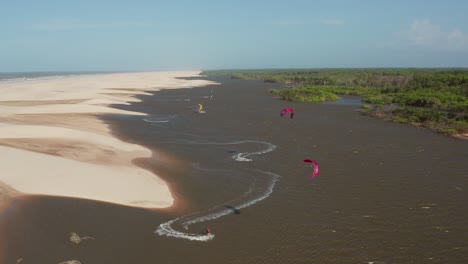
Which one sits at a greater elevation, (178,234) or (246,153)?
(246,153)

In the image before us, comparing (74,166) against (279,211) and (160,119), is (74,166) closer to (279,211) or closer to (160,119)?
(279,211)

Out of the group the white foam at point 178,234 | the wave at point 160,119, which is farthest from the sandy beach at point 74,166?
the wave at point 160,119

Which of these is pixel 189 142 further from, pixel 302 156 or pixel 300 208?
pixel 300 208

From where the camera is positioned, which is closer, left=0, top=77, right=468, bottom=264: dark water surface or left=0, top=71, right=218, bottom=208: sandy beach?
left=0, top=77, right=468, bottom=264: dark water surface

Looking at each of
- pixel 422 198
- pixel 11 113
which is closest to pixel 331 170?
pixel 422 198

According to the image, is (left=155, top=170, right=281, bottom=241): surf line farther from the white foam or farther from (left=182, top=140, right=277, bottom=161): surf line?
(left=182, top=140, right=277, bottom=161): surf line

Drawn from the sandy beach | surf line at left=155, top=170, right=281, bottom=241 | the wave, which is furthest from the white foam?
the wave

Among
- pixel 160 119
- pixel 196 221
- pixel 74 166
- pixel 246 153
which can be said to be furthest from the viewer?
pixel 160 119

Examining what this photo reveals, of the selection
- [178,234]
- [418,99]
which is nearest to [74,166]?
[178,234]
